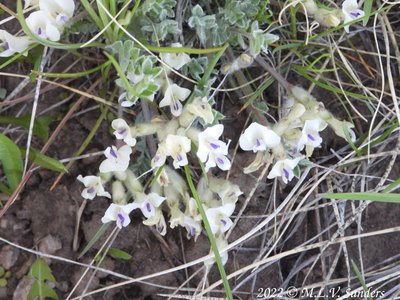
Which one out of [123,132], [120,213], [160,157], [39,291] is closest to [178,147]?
[160,157]

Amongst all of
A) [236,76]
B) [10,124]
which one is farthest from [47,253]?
[236,76]

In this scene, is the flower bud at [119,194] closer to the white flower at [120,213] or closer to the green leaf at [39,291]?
the white flower at [120,213]

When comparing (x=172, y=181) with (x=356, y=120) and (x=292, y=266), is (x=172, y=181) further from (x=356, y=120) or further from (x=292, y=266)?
(x=356, y=120)

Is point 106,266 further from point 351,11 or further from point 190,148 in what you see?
point 351,11

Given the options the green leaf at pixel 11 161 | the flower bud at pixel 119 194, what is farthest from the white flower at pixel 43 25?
the flower bud at pixel 119 194

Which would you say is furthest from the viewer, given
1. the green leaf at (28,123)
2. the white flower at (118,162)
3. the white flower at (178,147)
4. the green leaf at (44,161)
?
the green leaf at (28,123)
